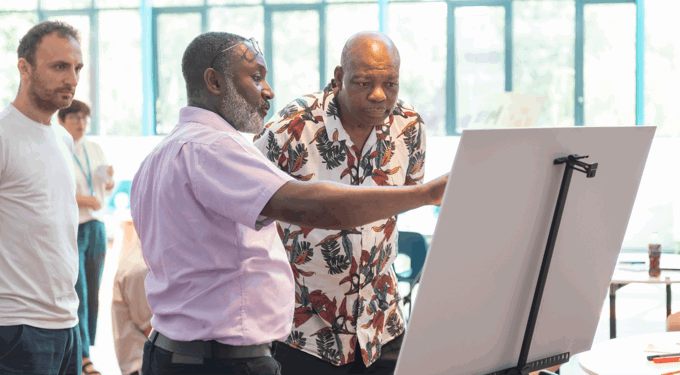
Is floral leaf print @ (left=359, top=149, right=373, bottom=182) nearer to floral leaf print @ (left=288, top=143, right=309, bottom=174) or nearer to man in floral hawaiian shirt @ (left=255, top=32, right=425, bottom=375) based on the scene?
man in floral hawaiian shirt @ (left=255, top=32, right=425, bottom=375)

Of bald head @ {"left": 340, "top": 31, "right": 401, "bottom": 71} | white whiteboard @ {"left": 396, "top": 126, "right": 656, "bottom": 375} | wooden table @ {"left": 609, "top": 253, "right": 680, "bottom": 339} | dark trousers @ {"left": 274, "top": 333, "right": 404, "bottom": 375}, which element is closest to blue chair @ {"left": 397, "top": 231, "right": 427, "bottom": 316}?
wooden table @ {"left": 609, "top": 253, "right": 680, "bottom": 339}

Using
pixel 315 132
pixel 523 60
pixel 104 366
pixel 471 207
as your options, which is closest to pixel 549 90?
pixel 523 60

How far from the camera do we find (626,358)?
145cm

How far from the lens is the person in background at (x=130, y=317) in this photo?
277 centimetres

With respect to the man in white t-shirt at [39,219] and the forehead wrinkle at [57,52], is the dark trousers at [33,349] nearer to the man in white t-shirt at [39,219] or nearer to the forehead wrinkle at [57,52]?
the man in white t-shirt at [39,219]

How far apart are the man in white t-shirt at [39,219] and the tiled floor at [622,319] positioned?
80.0 inches

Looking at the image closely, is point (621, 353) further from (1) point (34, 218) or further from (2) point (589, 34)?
(2) point (589, 34)

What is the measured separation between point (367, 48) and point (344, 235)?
503mm

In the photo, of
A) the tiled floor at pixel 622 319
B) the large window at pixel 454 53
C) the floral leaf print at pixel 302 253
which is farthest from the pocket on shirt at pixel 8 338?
the large window at pixel 454 53

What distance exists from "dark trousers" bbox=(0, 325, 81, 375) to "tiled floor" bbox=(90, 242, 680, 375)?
198 centimetres

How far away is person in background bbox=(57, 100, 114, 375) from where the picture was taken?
13.0ft

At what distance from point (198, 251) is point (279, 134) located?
1.90 feet

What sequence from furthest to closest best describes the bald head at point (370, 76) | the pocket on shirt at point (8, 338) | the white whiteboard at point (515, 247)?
the pocket on shirt at point (8, 338), the bald head at point (370, 76), the white whiteboard at point (515, 247)

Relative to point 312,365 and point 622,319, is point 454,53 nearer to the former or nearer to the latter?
point 622,319
